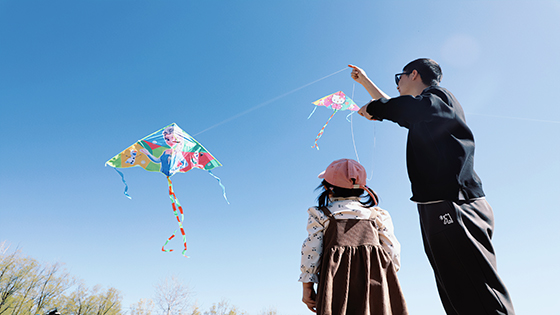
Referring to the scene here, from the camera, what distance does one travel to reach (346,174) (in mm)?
2170

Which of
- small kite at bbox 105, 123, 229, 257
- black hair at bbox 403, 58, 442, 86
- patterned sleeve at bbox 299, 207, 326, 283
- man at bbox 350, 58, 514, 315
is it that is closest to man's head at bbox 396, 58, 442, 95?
black hair at bbox 403, 58, 442, 86

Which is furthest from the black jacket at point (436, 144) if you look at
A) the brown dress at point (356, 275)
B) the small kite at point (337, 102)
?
the small kite at point (337, 102)

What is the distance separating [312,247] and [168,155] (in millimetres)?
3842

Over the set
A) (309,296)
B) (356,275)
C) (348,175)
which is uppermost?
(348,175)

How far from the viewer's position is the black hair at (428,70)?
200cm

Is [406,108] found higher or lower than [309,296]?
higher

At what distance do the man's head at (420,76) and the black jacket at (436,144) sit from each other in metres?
0.27

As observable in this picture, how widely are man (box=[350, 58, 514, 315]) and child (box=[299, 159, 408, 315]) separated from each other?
384mm

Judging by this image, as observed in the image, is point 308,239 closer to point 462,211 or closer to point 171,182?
point 462,211

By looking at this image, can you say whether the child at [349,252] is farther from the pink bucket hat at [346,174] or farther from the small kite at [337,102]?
the small kite at [337,102]

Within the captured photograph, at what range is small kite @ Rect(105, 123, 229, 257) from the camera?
16.4 ft

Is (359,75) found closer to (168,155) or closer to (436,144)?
(436,144)

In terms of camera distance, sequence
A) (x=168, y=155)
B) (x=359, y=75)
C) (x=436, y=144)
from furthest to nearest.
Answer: (x=168, y=155) → (x=359, y=75) → (x=436, y=144)

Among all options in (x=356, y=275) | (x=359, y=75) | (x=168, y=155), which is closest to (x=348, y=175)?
(x=356, y=275)
